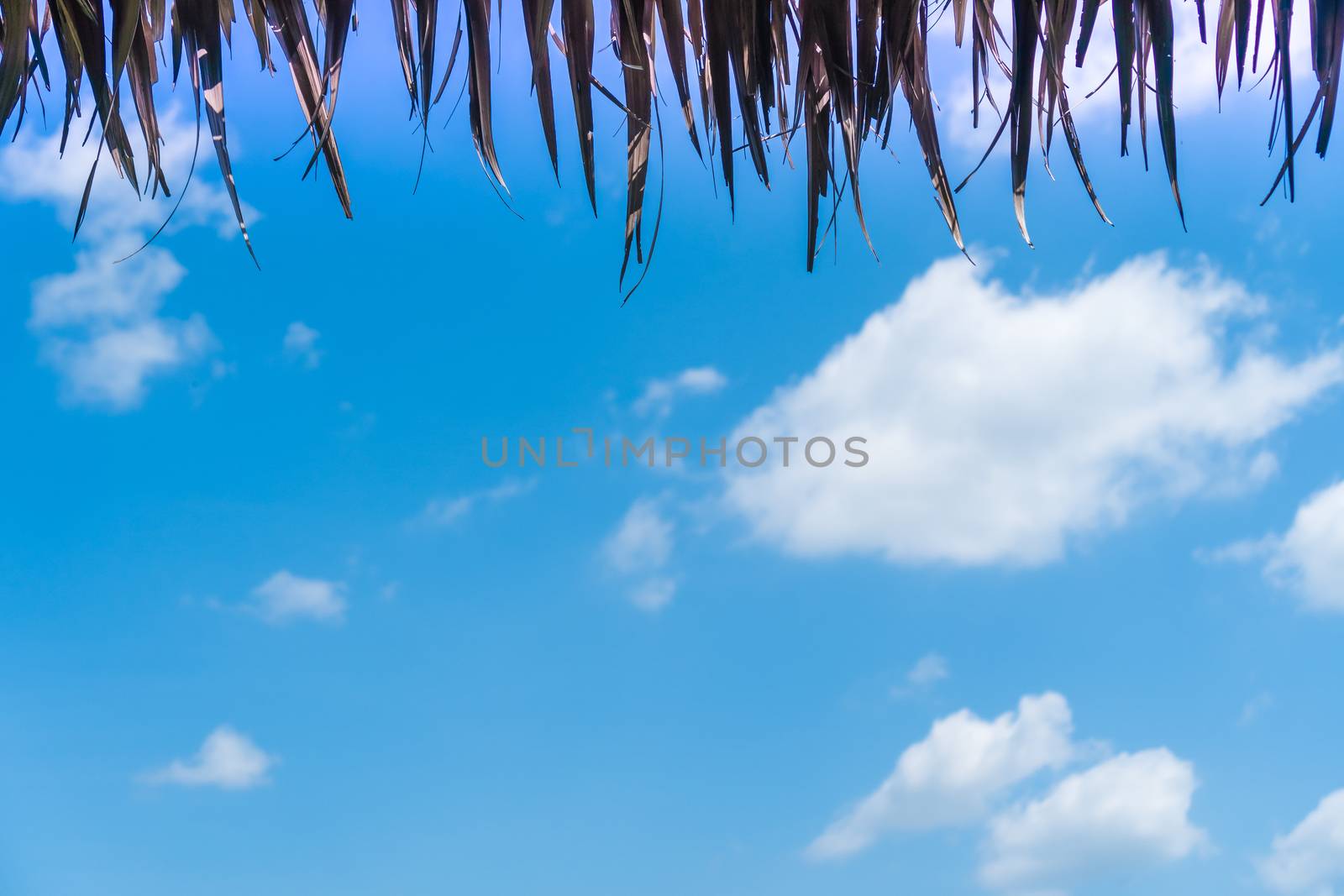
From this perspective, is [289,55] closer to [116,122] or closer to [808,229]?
→ [116,122]

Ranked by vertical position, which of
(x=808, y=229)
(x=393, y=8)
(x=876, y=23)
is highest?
(x=393, y=8)

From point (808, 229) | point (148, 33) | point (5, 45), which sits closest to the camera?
point (5, 45)

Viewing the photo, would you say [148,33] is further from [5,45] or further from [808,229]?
[808,229]

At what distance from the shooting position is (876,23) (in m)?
1.68

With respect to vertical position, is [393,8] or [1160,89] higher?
[393,8]

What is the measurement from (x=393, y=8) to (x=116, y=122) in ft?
1.68

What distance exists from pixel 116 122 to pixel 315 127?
1.27ft

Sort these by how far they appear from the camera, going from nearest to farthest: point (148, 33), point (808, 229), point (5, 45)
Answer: point (5, 45) → point (808, 229) → point (148, 33)

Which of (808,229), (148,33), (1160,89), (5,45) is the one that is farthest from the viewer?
(148,33)

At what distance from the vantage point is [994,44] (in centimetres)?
182

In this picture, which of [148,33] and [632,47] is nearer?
[632,47]

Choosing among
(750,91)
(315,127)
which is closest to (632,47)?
(750,91)

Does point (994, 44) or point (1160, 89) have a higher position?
point (994, 44)

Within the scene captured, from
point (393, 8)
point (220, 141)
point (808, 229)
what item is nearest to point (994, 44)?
point (808, 229)
